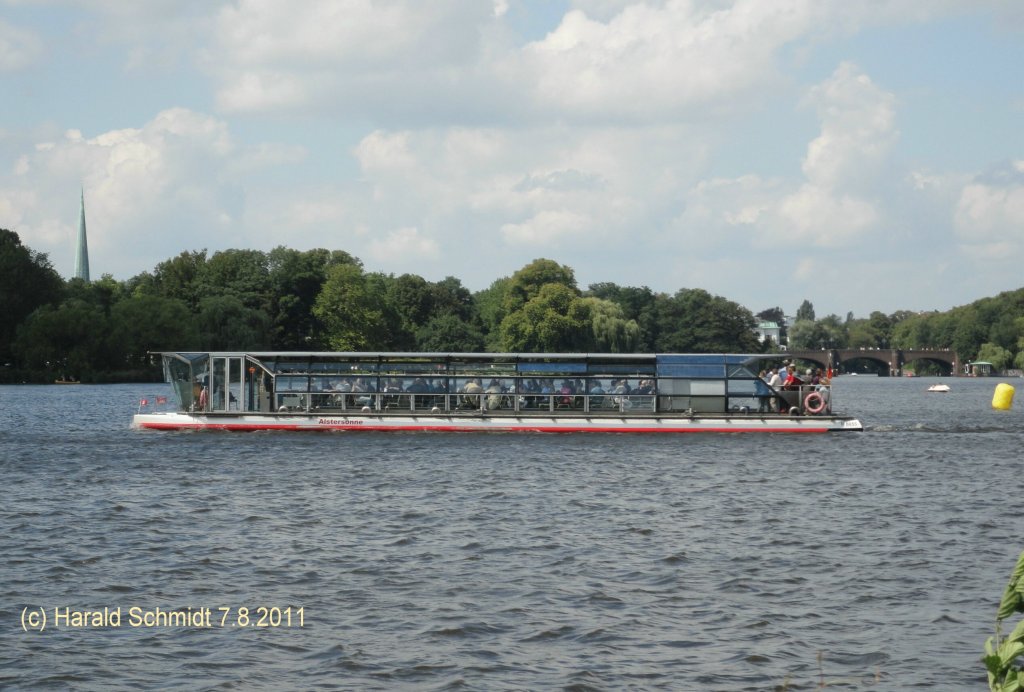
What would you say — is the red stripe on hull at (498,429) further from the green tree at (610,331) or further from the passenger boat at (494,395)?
the green tree at (610,331)

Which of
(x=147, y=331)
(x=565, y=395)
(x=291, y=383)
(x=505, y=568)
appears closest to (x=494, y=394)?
(x=565, y=395)

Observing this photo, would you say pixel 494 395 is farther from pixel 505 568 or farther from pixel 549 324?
pixel 549 324

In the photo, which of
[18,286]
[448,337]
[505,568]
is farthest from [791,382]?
[448,337]

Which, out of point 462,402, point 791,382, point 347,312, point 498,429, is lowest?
point 498,429

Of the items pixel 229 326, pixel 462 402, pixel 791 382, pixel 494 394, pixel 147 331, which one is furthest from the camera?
pixel 229 326

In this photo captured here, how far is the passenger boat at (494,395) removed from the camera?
5188 centimetres

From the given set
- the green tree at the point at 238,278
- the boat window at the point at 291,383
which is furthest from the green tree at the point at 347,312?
the boat window at the point at 291,383

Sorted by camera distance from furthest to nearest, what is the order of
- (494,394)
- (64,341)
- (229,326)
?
(229,326)
(64,341)
(494,394)

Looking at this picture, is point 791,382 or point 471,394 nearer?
point 471,394

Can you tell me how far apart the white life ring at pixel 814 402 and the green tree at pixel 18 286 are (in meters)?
Result: 92.9

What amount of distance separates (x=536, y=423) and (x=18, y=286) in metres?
89.3

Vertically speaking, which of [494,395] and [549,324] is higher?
[549,324]

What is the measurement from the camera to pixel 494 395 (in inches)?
2088

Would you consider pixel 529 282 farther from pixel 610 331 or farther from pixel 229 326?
pixel 229 326
